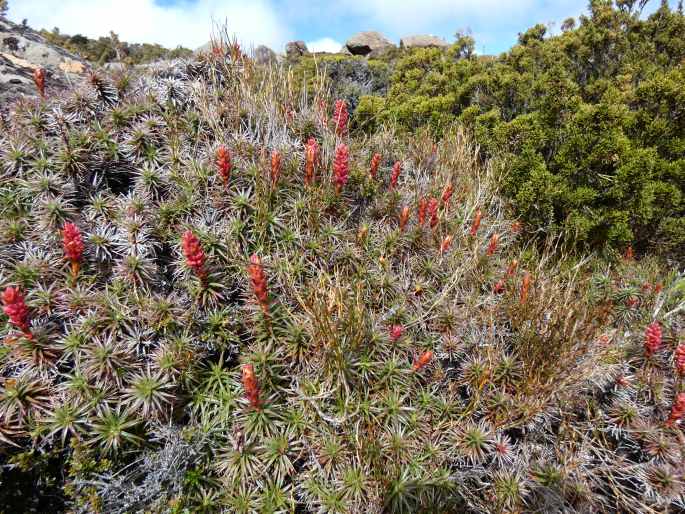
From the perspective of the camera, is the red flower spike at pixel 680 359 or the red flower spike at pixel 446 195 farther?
the red flower spike at pixel 446 195

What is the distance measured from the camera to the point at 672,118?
15.3 feet

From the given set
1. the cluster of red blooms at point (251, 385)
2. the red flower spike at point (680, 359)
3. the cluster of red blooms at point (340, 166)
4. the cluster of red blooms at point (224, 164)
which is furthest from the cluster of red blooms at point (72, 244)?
the red flower spike at point (680, 359)

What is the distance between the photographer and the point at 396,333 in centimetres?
295

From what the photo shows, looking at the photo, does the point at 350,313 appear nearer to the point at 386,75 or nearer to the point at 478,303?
the point at 478,303

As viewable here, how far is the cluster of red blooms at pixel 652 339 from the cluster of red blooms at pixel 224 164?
3.54 m

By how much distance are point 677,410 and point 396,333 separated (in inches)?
77.9

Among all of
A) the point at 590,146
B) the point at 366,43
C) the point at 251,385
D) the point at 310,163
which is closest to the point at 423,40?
the point at 366,43

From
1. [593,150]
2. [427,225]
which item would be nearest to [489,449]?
[427,225]

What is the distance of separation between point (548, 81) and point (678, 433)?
407cm

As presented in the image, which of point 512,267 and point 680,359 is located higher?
point 512,267

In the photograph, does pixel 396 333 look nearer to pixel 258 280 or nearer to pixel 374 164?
pixel 258 280

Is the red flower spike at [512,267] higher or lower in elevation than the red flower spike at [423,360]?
higher

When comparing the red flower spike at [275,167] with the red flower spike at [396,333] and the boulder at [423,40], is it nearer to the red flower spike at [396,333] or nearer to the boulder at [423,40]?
the red flower spike at [396,333]

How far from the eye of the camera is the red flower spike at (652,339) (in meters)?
3.04
